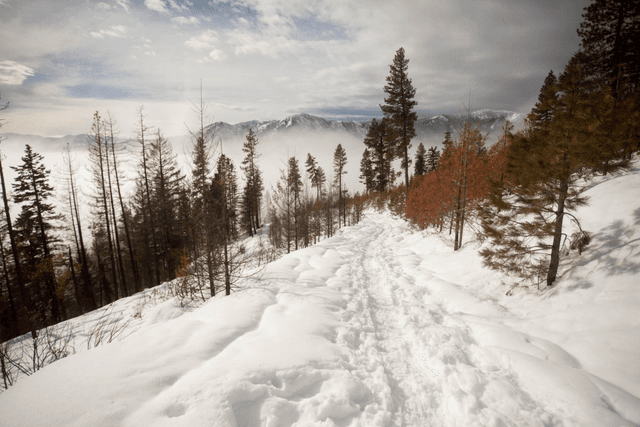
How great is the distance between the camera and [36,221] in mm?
17734

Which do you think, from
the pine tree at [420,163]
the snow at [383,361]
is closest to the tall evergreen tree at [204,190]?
the snow at [383,361]

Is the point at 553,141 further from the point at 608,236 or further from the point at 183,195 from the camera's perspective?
the point at 183,195

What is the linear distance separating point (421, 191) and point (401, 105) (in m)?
8.14

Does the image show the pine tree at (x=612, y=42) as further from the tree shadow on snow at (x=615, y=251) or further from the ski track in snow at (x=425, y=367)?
the ski track in snow at (x=425, y=367)

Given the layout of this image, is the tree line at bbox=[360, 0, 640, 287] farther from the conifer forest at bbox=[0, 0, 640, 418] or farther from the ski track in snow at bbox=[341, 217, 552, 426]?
the ski track in snow at bbox=[341, 217, 552, 426]

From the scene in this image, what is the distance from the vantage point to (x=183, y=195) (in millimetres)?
21391

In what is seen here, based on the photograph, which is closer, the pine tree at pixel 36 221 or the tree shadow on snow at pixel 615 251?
the tree shadow on snow at pixel 615 251

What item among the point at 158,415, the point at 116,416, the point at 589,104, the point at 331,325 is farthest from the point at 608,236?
the point at 116,416

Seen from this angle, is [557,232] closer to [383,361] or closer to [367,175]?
[383,361]

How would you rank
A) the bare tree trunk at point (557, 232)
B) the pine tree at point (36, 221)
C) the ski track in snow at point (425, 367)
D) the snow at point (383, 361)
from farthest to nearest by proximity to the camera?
the pine tree at point (36, 221)
the bare tree trunk at point (557, 232)
the ski track in snow at point (425, 367)
the snow at point (383, 361)

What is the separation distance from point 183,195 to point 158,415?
2239 cm

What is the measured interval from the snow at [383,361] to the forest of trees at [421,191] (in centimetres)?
126

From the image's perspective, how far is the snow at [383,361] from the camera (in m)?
2.88

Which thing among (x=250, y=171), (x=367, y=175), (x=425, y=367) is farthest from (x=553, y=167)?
(x=367, y=175)
